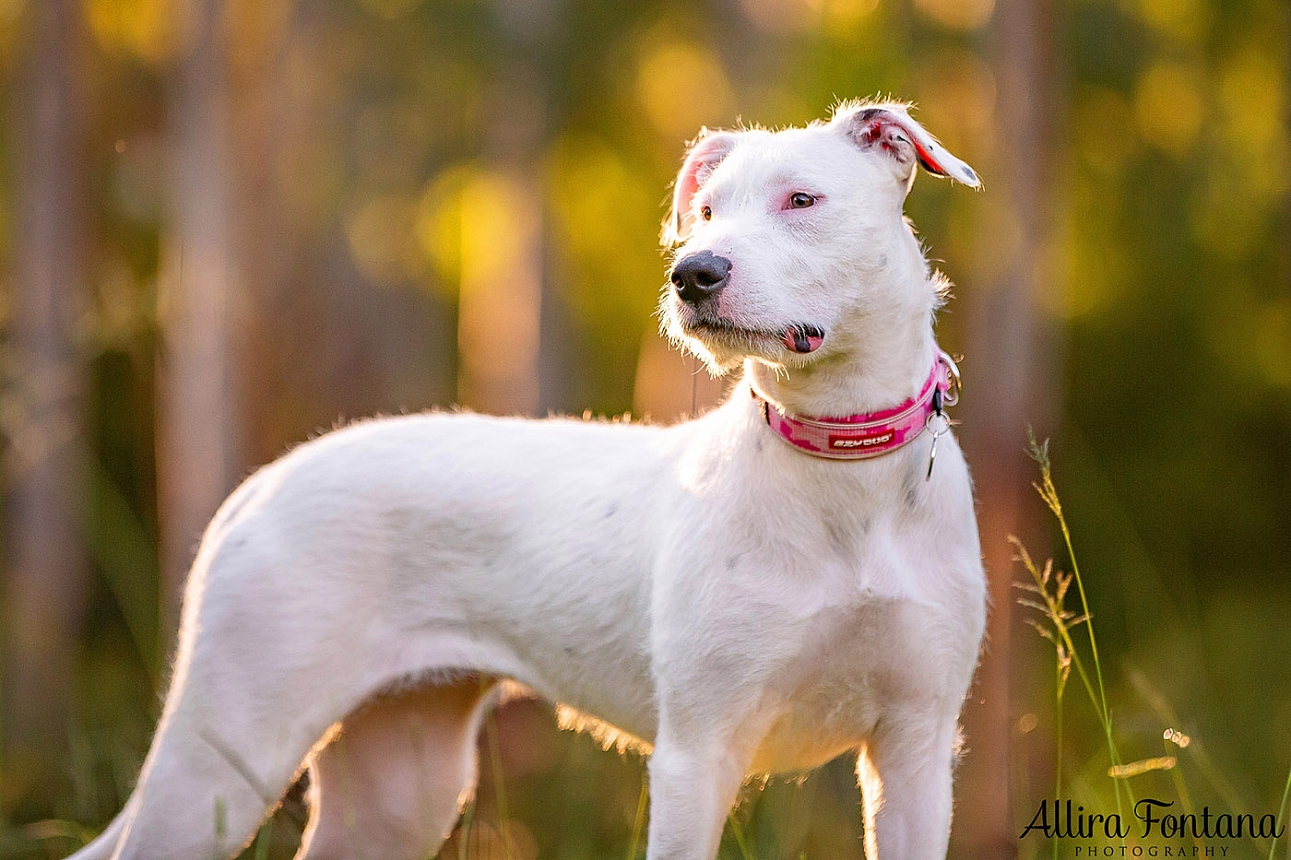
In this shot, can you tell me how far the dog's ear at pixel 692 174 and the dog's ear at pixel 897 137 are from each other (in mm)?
348

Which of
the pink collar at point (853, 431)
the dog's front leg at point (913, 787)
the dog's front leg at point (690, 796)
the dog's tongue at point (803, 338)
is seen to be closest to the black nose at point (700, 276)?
the dog's tongue at point (803, 338)

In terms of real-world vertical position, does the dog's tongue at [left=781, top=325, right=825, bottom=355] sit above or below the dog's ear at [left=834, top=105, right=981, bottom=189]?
below

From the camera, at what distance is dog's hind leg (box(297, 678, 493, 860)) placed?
13.6 ft

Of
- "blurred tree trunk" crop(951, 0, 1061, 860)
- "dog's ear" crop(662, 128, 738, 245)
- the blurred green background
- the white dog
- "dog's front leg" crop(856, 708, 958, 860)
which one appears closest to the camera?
the white dog

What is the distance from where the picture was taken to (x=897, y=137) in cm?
340

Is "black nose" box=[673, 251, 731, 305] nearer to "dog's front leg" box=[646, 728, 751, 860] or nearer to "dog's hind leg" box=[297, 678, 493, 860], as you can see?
"dog's front leg" box=[646, 728, 751, 860]

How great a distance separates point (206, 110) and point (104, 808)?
6760 mm

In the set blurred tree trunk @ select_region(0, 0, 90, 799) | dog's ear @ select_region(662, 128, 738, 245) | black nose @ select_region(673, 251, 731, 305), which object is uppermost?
dog's ear @ select_region(662, 128, 738, 245)

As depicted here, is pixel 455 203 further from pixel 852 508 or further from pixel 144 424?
pixel 852 508

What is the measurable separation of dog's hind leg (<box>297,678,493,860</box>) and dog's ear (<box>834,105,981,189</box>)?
76.2 inches

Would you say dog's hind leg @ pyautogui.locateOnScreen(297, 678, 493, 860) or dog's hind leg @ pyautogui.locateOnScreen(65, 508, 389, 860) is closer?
dog's hind leg @ pyautogui.locateOnScreen(65, 508, 389, 860)

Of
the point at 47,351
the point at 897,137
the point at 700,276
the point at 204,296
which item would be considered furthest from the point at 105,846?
the point at 47,351

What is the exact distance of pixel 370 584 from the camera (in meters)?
3.76

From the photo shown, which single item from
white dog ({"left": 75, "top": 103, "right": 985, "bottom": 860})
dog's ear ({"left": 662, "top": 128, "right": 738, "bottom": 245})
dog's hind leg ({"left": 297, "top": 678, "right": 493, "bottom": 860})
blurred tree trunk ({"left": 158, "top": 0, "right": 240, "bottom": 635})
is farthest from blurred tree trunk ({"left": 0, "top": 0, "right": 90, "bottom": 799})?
dog's ear ({"left": 662, "top": 128, "right": 738, "bottom": 245})
